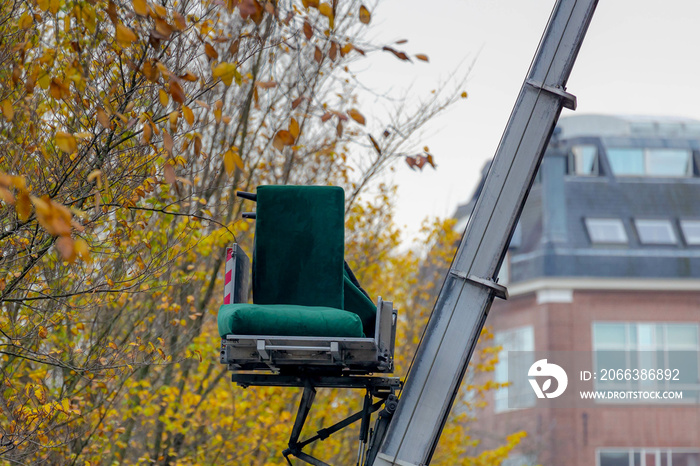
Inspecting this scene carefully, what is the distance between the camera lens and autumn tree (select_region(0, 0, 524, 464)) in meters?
5.11

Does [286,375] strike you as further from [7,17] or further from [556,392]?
[556,392]

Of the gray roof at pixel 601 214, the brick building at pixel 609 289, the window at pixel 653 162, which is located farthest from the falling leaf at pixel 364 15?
the window at pixel 653 162

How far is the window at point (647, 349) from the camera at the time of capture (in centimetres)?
3353

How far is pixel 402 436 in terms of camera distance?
612 centimetres

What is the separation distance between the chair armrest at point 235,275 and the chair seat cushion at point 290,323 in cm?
41

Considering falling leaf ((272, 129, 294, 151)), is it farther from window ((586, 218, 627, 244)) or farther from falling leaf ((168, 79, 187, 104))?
window ((586, 218, 627, 244))

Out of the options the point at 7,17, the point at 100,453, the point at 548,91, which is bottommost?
the point at 100,453

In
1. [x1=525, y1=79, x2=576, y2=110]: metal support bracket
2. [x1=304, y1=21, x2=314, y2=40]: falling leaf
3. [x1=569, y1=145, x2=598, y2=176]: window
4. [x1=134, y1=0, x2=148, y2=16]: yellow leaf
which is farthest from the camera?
[x1=569, y1=145, x2=598, y2=176]: window

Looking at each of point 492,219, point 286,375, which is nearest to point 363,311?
point 286,375

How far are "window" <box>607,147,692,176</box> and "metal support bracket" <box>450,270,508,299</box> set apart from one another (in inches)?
1304

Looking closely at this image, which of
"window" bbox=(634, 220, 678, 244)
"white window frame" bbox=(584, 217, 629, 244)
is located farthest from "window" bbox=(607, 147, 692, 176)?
"white window frame" bbox=(584, 217, 629, 244)

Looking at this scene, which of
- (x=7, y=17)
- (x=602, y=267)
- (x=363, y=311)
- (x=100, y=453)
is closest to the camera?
(x=363, y=311)

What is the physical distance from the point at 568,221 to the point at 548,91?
98.5 feet

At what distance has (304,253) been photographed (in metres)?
6.05
